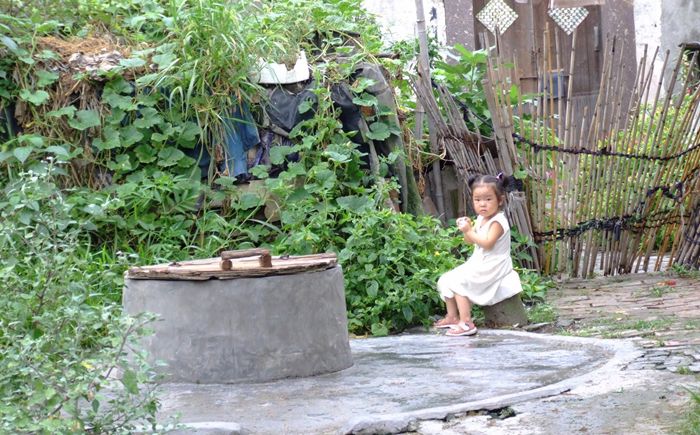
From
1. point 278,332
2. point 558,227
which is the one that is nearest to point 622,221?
point 558,227

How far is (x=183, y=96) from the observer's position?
264 inches

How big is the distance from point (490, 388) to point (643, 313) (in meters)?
2.10

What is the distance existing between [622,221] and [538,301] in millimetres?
1224

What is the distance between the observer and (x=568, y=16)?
13.1 m

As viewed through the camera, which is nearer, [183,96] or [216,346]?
[216,346]

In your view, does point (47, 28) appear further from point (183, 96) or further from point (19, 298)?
point (19, 298)

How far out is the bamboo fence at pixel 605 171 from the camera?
7.08 m

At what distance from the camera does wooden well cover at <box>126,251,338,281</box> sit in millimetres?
4375

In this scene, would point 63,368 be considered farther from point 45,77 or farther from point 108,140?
point 45,77

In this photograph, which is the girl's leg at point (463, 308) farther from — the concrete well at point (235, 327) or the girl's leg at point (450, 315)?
the concrete well at point (235, 327)

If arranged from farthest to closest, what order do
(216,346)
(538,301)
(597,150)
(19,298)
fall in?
(597,150) < (538,301) < (216,346) < (19,298)

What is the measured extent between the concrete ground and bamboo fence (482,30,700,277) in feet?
5.09

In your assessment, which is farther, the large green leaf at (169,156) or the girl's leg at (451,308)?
the large green leaf at (169,156)

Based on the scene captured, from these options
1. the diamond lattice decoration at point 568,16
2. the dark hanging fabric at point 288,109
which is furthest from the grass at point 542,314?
the diamond lattice decoration at point 568,16
